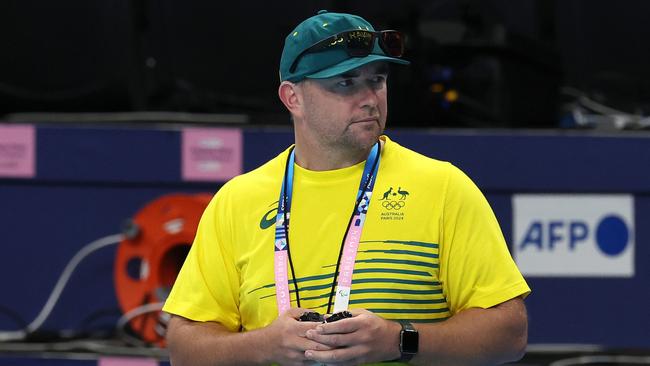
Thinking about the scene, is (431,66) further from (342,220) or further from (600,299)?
(342,220)

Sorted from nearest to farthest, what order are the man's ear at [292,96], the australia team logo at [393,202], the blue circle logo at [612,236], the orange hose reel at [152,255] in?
the australia team logo at [393,202]
the man's ear at [292,96]
the orange hose reel at [152,255]
the blue circle logo at [612,236]

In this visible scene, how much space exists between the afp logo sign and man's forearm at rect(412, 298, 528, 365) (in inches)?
81.6

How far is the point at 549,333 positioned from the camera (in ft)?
15.3

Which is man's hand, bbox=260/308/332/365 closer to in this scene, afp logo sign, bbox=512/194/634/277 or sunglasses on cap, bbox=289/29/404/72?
sunglasses on cap, bbox=289/29/404/72

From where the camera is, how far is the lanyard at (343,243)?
2.56 metres

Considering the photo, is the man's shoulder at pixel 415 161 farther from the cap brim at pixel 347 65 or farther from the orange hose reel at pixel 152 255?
the orange hose reel at pixel 152 255

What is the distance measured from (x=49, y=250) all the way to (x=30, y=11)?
0.95 m

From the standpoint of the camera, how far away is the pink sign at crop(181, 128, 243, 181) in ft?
15.1

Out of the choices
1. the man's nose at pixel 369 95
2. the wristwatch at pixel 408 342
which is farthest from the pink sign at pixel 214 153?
the wristwatch at pixel 408 342

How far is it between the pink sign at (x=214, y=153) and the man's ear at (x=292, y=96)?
1.87 meters

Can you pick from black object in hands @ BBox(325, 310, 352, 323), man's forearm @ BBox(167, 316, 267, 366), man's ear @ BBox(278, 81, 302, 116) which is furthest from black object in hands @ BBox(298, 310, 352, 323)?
man's ear @ BBox(278, 81, 302, 116)

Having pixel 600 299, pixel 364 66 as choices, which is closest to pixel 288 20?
pixel 600 299

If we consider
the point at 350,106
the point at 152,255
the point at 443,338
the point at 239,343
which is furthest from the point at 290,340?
the point at 152,255

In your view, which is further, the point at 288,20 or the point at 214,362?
the point at 288,20
